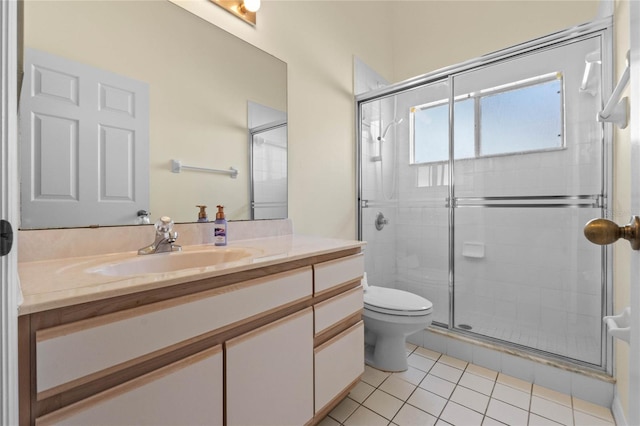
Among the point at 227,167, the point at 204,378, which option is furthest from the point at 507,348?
the point at 227,167

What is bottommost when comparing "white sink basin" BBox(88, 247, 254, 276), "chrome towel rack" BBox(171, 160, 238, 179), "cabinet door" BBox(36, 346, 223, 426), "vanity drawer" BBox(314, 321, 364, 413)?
"vanity drawer" BBox(314, 321, 364, 413)

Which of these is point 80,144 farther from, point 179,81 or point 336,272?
point 336,272

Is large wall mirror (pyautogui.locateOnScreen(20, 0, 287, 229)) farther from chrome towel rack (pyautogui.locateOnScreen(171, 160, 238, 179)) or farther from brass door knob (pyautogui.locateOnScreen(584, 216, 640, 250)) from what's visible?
brass door knob (pyautogui.locateOnScreen(584, 216, 640, 250))

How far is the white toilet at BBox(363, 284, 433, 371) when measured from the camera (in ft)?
5.24

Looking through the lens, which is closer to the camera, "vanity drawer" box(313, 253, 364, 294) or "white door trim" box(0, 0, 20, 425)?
"white door trim" box(0, 0, 20, 425)

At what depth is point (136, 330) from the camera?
0.64m

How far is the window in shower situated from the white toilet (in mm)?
1189

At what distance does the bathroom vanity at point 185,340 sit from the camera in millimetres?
554

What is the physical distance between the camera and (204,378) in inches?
30.4

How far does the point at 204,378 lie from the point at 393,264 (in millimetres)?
2006

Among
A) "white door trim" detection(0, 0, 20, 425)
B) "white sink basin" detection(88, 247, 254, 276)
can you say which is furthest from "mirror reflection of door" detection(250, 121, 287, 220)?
"white door trim" detection(0, 0, 20, 425)

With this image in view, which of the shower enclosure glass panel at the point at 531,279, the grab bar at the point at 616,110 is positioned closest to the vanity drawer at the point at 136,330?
the grab bar at the point at 616,110

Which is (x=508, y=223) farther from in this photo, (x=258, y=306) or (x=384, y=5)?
(x=384, y=5)

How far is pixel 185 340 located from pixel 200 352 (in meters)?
0.07
